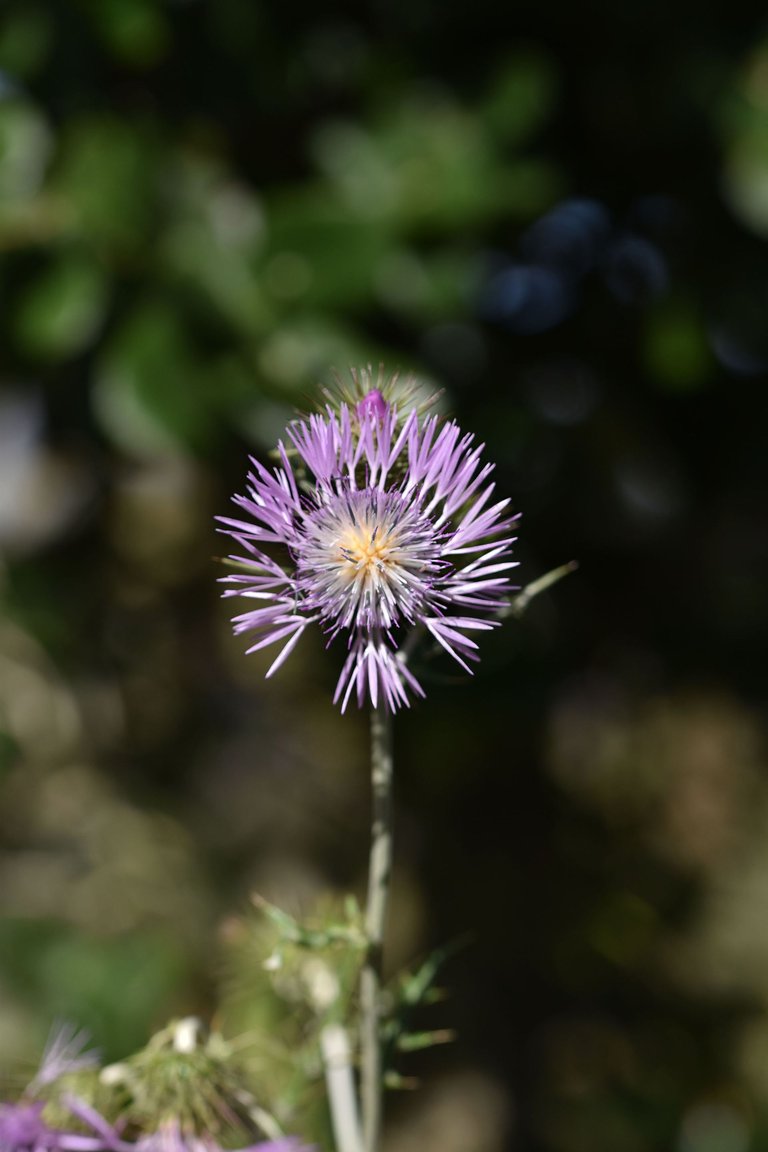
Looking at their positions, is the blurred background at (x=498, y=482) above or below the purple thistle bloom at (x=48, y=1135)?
above

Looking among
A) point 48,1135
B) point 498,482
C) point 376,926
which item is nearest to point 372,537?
point 376,926

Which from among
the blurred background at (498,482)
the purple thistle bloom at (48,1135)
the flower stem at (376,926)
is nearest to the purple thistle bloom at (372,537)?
the flower stem at (376,926)

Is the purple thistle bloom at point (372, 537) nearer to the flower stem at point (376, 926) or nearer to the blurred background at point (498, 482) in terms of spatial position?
the flower stem at point (376, 926)

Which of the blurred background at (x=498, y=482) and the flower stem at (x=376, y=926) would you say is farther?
the blurred background at (x=498, y=482)

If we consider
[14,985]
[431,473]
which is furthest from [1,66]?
[14,985]

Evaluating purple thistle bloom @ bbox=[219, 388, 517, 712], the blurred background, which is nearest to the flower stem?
purple thistle bloom @ bbox=[219, 388, 517, 712]

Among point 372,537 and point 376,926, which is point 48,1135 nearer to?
point 376,926

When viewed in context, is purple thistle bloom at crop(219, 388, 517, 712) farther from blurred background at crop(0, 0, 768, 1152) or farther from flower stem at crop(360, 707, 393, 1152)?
blurred background at crop(0, 0, 768, 1152)
